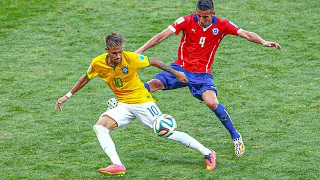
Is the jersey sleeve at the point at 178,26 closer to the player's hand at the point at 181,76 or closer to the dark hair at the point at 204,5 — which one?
the dark hair at the point at 204,5

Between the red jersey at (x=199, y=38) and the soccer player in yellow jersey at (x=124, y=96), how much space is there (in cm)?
105

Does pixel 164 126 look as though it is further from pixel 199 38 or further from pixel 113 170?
pixel 199 38

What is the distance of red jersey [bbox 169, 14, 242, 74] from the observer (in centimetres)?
1120

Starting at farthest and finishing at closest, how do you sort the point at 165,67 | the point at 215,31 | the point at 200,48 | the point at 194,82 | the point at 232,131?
the point at 200,48 → the point at 215,31 → the point at 194,82 → the point at 232,131 → the point at 165,67

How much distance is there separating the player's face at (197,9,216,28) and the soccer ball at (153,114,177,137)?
168 centimetres

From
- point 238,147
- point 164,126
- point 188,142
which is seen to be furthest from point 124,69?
point 238,147

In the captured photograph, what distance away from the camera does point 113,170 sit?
9.74m

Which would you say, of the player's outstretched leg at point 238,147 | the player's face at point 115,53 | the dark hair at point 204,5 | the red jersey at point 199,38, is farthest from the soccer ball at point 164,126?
the dark hair at point 204,5

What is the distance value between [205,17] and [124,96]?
5.52 ft

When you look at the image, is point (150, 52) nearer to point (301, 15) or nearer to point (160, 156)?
point (301, 15)

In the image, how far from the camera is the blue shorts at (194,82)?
11.1 meters

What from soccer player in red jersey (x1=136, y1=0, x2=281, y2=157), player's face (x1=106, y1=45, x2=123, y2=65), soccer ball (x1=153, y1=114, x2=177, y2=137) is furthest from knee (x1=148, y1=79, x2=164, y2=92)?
player's face (x1=106, y1=45, x2=123, y2=65)

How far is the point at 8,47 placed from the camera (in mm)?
16203

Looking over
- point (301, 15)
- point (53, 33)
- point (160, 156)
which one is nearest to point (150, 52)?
point (53, 33)
